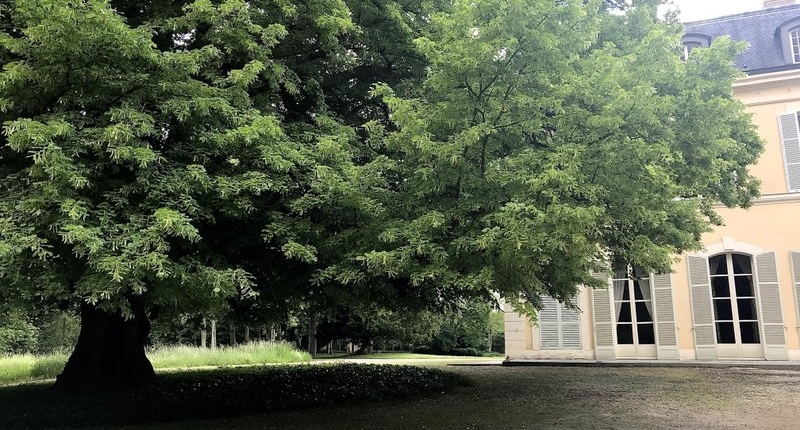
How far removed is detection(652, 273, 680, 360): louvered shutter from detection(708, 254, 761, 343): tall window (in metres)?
1.10

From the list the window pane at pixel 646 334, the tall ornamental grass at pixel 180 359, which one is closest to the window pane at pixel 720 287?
the window pane at pixel 646 334

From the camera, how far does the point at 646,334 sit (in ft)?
55.5

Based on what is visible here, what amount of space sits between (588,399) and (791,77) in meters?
12.0

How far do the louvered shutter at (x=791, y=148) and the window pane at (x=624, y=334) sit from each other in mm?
5697

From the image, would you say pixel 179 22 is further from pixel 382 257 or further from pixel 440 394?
pixel 440 394

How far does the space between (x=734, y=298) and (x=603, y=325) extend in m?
3.47

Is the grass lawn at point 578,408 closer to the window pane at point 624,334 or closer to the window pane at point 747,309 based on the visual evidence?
the window pane at point 747,309

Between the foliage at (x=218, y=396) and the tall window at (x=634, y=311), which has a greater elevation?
the tall window at (x=634, y=311)

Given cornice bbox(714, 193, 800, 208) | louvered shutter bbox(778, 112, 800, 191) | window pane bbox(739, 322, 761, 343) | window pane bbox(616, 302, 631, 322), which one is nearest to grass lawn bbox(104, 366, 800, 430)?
window pane bbox(739, 322, 761, 343)

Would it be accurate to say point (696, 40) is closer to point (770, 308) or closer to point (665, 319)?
point (770, 308)

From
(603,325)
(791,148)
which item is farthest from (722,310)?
(791,148)

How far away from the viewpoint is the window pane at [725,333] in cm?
1611

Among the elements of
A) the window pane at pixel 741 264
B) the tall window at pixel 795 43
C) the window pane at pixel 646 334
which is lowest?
the window pane at pixel 646 334

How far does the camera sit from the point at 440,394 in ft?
35.9
